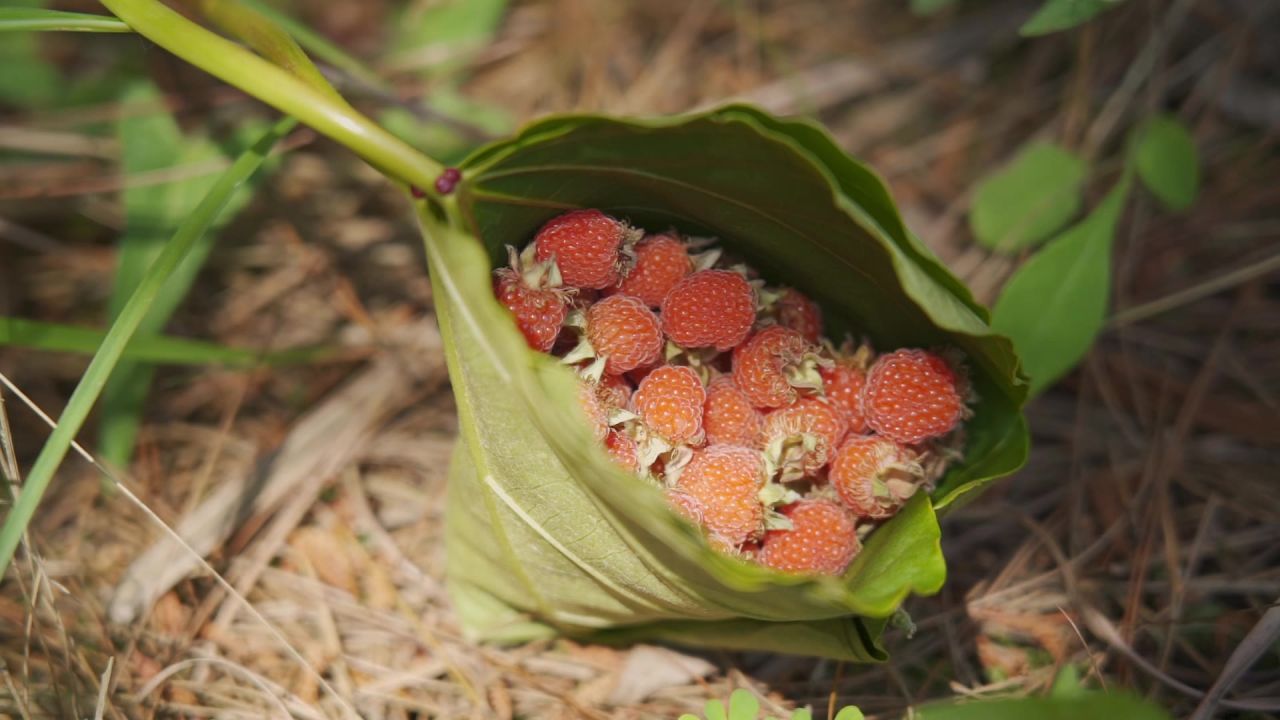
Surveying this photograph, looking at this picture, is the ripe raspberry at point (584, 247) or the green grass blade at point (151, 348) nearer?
the ripe raspberry at point (584, 247)

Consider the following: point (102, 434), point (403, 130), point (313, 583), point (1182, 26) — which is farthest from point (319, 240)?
point (1182, 26)

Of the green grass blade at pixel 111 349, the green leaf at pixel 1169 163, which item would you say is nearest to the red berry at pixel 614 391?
the green grass blade at pixel 111 349

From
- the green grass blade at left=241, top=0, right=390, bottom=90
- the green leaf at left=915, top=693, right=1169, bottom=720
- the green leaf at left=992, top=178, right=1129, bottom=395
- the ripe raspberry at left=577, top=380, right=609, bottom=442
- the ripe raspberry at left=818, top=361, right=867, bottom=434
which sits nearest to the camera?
the green leaf at left=915, top=693, right=1169, bottom=720

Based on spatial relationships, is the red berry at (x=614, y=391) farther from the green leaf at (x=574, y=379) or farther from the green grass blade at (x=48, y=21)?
the green grass blade at (x=48, y=21)

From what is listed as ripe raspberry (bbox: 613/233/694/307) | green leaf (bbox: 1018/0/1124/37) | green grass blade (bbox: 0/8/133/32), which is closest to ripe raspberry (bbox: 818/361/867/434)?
ripe raspberry (bbox: 613/233/694/307)

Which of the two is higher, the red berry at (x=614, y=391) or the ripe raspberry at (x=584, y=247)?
the ripe raspberry at (x=584, y=247)

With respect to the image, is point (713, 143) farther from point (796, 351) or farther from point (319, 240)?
A: point (319, 240)

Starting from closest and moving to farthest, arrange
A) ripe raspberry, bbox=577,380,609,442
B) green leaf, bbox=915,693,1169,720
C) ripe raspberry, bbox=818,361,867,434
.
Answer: green leaf, bbox=915,693,1169,720 < ripe raspberry, bbox=577,380,609,442 < ripe raspberry, bbox=818,361,867,434

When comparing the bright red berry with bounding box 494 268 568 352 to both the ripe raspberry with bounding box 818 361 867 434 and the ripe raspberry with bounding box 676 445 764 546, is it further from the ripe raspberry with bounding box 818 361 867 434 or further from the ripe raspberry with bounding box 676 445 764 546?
the ripe raspberry with bounding box 818 361 867 434
